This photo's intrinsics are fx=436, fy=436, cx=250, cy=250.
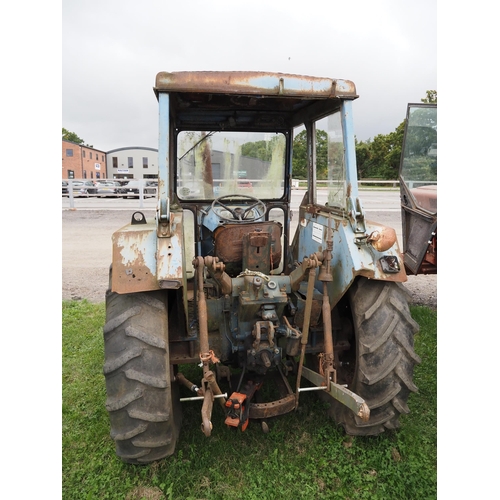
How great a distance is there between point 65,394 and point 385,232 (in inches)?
115

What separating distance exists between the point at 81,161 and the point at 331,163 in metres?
45.8

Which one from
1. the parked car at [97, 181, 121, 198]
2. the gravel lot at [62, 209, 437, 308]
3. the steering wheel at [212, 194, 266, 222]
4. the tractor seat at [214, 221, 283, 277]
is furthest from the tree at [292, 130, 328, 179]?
the parked car at [97, 181, 121, 198]

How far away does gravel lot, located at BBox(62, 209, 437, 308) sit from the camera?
21.4ft

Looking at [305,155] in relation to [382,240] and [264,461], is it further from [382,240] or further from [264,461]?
[264,461]

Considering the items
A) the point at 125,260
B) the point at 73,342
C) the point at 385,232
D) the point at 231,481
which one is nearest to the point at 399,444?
the point at 231,481

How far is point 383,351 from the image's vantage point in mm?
2855

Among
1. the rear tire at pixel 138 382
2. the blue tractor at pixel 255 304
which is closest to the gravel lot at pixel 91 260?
the blue tractor at pixel 255 304

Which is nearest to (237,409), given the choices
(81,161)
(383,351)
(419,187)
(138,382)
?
(138,382)

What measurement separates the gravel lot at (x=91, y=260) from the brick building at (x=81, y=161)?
28.2 metres

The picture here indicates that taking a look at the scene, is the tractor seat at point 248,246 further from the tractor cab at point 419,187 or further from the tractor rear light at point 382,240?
the tractor cab at point 419,187

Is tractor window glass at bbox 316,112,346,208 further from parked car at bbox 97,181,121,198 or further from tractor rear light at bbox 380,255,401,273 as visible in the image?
parked car at bbox 97,181,121,198

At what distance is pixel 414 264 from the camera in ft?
16.5

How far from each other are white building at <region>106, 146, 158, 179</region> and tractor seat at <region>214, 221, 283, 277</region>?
45.6 m

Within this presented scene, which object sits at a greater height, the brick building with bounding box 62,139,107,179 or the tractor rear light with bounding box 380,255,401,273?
the brick building with bounding box 62,139,107,179
